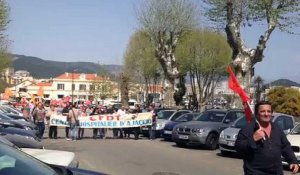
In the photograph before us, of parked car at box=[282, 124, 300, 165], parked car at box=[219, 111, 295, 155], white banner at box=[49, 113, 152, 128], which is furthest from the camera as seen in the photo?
white banner at box=[49, 113, 152, 128]

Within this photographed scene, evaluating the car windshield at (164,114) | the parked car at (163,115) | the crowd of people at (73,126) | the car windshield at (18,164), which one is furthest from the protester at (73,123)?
the car windshield at (18,164)

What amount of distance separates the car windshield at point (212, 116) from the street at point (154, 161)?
5.10 ft

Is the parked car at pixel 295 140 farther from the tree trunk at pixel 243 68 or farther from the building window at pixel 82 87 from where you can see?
the building window at pixel 82 87

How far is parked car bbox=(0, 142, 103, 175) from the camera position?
4746mm

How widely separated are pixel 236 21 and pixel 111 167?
17773 mm

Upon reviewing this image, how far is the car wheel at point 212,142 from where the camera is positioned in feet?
66.8

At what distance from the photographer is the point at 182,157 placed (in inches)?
688

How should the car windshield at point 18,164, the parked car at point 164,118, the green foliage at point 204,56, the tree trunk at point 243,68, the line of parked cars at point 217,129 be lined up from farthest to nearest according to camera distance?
the green foliage at point 204,56 < the tree trunk at point 243,68 < the parked car at point 164,118 < the line of parked cars at point 217,129 < the car windshield at point 18,164

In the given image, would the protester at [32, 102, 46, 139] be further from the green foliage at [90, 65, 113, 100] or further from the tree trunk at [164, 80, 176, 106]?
the green foliage at [90, 65, 113, 100]

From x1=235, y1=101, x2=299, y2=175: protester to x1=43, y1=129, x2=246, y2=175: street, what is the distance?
727cm

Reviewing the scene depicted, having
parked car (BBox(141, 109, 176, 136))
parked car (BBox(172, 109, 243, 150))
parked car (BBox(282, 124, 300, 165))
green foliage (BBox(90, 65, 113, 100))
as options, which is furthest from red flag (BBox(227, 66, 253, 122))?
green foliage (BBox(90, 65, 113, 100))

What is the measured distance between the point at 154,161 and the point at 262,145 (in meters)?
10.3

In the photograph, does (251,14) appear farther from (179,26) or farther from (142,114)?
(179,26)

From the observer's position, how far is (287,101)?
35.2 meters
